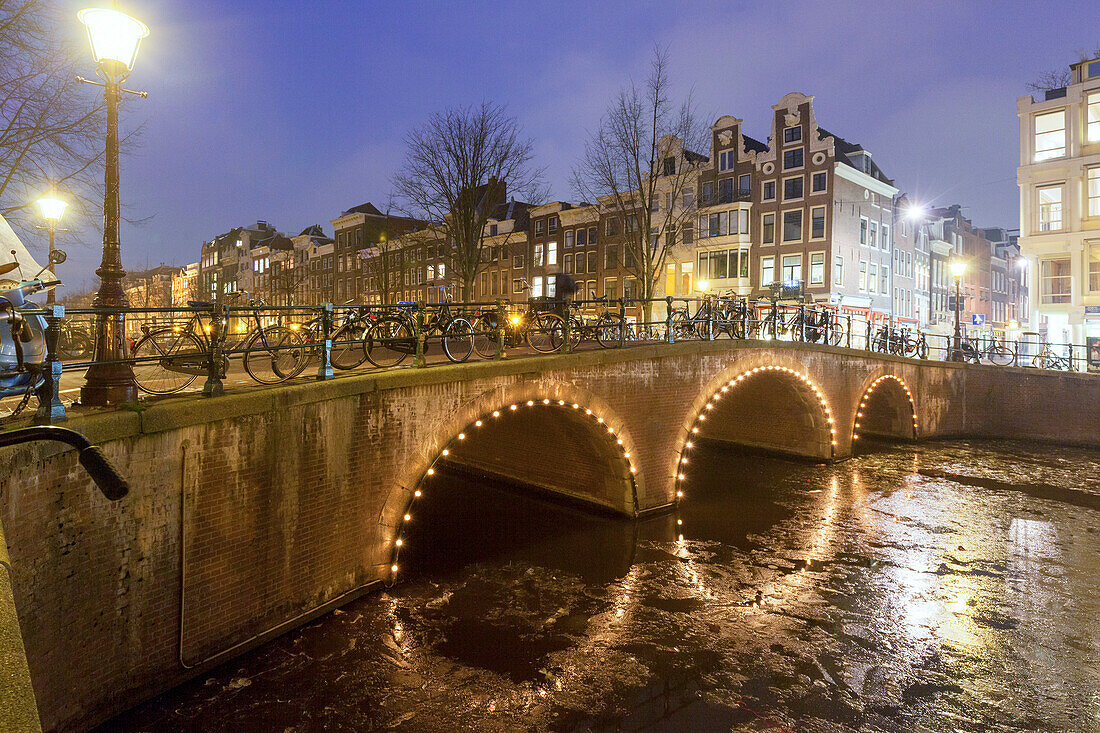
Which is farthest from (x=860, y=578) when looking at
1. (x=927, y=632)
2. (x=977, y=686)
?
(x=977, y=686)

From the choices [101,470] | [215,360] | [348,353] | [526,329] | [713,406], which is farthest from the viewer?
[713,406]

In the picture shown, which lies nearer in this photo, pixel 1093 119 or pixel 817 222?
pixel 1093 119

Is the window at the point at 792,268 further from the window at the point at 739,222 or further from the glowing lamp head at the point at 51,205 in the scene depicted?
the glowing lamp head at the point at 51,205

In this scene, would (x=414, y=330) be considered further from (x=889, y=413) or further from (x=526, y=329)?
(x=889, y=413)

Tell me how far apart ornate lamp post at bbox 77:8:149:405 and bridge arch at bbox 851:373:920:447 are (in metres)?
22.9

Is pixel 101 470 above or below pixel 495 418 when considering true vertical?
above

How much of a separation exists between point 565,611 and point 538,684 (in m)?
2.10

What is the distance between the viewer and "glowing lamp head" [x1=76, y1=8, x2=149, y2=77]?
6379 mm

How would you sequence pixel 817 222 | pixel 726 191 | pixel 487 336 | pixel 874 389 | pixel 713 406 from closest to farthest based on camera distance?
1. pixel 487 336
2. pixel 713 406
3. pixel 874 389
4. pixel 817 222
5. pixel 726 191

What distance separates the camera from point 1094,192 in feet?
92.7

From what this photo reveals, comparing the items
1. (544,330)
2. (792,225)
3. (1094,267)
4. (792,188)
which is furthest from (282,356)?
(1094,267)

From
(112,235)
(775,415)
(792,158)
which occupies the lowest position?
(775,415)

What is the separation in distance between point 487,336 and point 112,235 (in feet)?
22.1

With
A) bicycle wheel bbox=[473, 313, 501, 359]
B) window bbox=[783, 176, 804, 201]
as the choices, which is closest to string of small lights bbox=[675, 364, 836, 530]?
bicycle wheel bbox=[473, 313, 501, 359]
